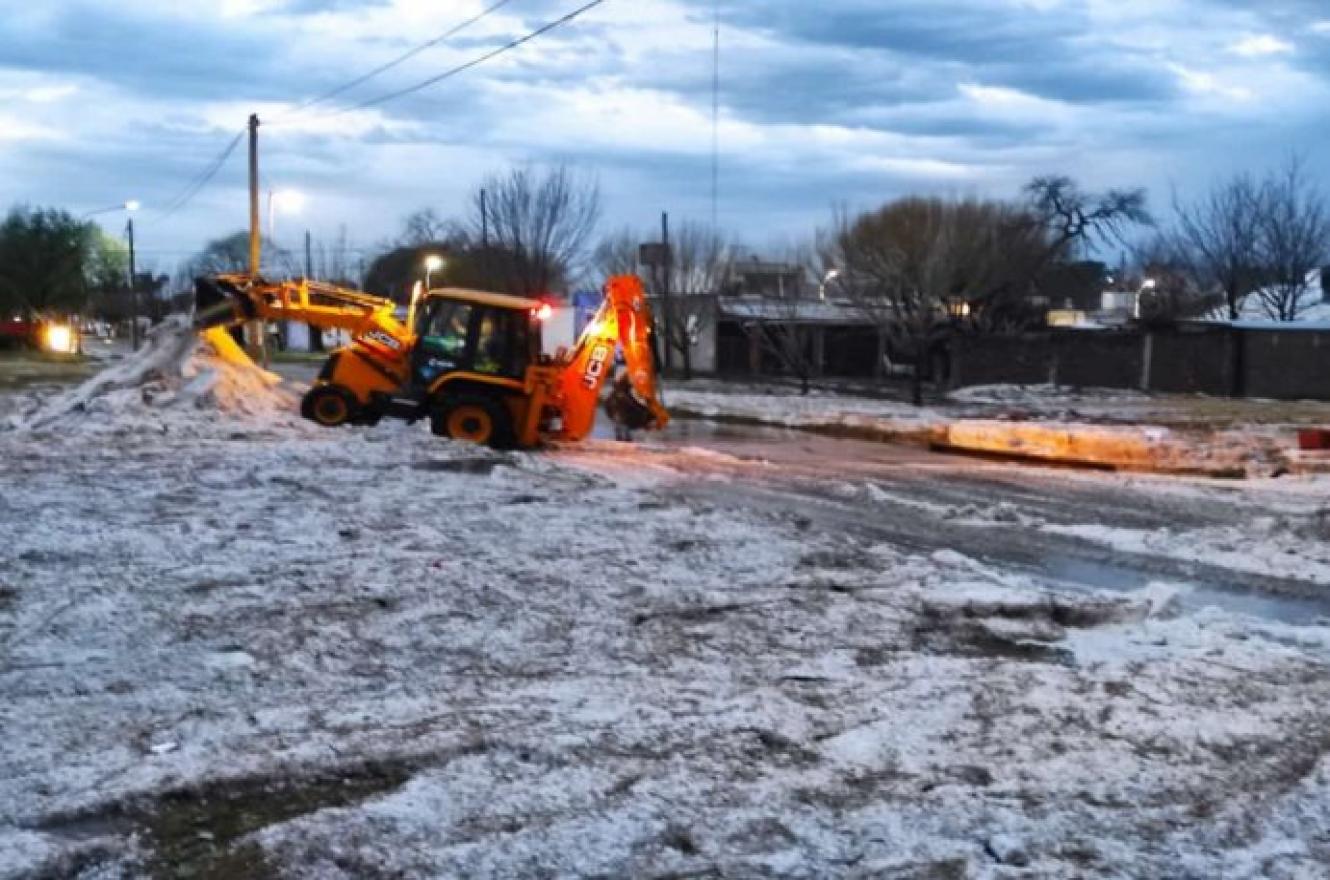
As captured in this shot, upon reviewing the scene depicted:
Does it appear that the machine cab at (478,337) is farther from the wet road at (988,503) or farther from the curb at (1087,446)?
the curb at (1087,446)

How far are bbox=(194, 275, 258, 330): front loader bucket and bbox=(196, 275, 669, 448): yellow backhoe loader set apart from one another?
6.37ft

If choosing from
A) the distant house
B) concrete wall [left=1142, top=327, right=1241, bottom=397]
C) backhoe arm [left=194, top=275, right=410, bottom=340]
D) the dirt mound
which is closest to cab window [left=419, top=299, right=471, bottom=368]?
backhoe arm [left=194, top=275, right=410, bottom=340]

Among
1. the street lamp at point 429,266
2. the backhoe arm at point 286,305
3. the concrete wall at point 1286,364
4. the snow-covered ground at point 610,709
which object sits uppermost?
the street lamp at point 429,266

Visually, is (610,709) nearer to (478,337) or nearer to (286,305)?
(478,337)

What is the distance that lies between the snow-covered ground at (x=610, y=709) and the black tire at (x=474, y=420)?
30.8ft

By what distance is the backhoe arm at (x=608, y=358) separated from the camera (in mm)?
23031

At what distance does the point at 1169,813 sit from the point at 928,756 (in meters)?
1.09

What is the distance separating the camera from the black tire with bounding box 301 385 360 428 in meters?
23.7

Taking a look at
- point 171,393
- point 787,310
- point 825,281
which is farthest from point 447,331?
point 825,281

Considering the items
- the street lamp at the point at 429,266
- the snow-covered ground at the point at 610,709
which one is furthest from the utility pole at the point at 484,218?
the snow-covered ground at the point at 610,709

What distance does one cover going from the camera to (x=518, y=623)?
9.04 meters

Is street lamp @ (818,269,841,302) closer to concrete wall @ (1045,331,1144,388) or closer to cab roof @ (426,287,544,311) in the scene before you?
concrete wall @ (1045,331,1144,388)

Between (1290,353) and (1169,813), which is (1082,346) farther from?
(1169,813)

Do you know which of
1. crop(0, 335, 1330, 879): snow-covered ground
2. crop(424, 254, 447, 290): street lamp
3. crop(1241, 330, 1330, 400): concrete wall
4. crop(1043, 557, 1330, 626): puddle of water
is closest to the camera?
crop(0, 335, 1330, 879): snow-covered ground
